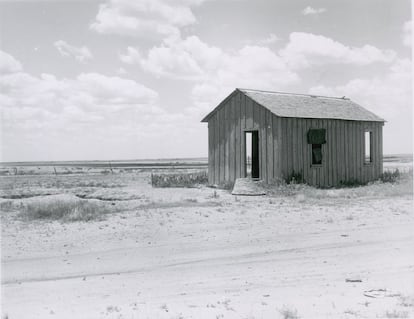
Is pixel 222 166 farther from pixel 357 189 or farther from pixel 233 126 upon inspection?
pixel 357 189

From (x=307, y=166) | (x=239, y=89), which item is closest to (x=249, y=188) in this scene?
(x=307, y=166)

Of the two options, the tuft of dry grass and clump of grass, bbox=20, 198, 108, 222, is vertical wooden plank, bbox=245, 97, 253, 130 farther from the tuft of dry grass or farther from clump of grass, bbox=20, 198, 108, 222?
the tuft of dry grass

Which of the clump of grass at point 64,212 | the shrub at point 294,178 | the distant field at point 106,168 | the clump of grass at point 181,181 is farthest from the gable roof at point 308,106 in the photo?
the clump of grass at point 64,212

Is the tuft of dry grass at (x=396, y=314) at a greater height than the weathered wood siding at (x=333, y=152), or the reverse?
the weathered wood siding at (x=333, y=152)

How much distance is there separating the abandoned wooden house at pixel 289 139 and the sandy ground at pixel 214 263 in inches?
225

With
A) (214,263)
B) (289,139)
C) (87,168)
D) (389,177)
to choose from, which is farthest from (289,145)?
(87,168)

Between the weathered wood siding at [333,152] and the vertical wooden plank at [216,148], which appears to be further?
the vertical wooden plank at [216,148]

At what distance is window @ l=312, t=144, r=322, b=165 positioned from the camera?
20906 millimetres

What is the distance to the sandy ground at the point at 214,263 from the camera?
20.0ft

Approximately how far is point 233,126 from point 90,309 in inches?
632

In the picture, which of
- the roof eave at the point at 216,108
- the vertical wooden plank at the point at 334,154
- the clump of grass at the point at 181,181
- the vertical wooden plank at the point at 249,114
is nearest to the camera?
the vertical wooden plank at the point at 249,114

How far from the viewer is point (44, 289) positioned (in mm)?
7133

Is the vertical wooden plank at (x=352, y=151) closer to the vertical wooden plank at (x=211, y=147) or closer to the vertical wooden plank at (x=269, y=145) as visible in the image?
the vertical wooden plank at (x=269, y=145)

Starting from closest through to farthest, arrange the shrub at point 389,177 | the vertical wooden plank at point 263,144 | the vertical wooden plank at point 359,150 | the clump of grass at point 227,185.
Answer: the vertical wooden plank at point 263,144 < the clump of grass at point 227,185 < the vertical wooden plank at point 359,150 < the shrub at point 389,177
